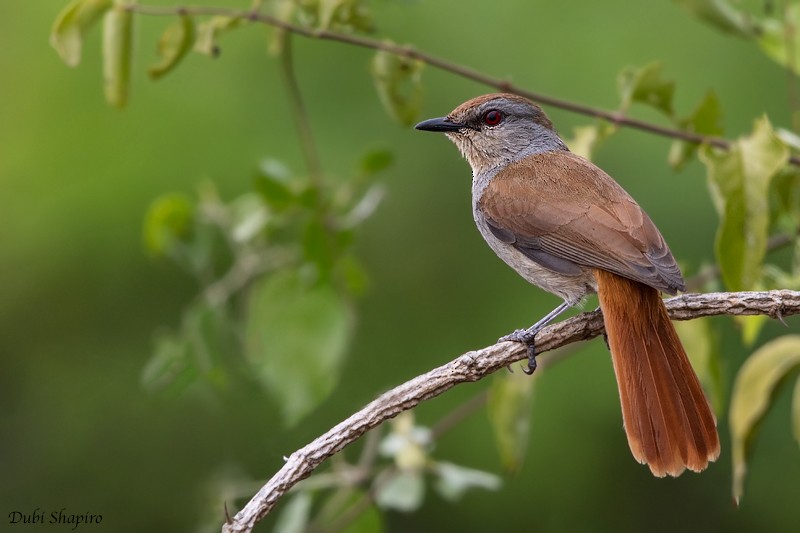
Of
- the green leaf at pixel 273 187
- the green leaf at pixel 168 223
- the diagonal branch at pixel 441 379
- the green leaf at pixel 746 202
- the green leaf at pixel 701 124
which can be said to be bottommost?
the diagonal branch at pixel 441 379

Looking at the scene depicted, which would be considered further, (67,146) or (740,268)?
(67,146)

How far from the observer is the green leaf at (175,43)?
3695mm

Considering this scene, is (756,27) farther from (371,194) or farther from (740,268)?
(371,194)

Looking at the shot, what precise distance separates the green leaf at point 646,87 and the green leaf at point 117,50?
158 cm

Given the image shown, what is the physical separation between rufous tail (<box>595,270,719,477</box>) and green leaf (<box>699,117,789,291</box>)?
0.96 feet

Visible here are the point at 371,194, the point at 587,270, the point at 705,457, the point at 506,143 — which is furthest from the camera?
the point at 506,143

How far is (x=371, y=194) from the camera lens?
4125mm

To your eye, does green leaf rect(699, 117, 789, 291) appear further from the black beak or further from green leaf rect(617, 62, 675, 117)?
the black beak

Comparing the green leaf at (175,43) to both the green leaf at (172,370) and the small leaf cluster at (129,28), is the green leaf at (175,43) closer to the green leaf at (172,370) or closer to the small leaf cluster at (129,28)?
the small leaf cluster at (129,28)

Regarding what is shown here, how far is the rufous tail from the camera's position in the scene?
3164mm

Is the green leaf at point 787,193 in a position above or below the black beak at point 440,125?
below

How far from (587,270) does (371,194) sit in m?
0.90

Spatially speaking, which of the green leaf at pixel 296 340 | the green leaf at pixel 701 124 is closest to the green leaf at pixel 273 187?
the green leaf at pixel 296 340

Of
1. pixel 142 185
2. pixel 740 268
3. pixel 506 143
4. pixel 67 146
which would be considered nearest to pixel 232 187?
pixel 142 185
